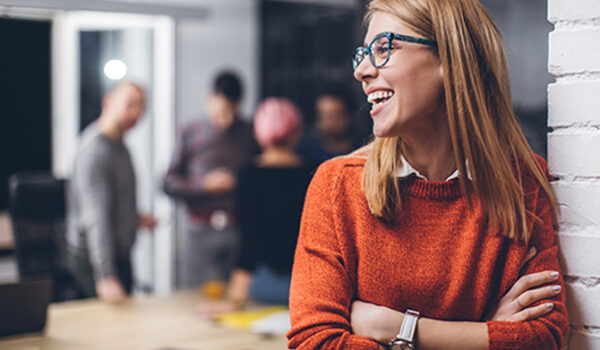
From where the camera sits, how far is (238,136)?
4.27 metres

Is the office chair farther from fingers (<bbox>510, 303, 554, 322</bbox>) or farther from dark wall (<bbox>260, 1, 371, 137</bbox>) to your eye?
fingers (<bbox>510, 303, 554, 322</bbox>)

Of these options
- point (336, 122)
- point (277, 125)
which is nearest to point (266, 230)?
point (277, 125)

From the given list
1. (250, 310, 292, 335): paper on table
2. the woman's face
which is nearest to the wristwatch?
the woman's face

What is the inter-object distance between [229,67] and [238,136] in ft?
4.96

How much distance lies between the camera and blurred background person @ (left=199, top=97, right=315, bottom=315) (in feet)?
8.13

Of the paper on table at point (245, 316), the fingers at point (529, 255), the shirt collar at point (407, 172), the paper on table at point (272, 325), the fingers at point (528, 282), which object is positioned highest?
the shirt collar at point (407, 172)

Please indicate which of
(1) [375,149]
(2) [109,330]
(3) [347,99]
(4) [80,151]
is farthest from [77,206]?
(1) [375,149]

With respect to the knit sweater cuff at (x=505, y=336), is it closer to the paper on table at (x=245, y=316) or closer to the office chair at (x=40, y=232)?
the paper on table at (x=245, y=316)

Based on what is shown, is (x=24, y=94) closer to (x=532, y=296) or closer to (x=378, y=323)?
(x=378, y=323)

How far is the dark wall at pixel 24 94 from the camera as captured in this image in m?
5.48

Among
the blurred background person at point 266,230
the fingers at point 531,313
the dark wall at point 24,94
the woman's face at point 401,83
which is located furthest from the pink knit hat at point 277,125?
the dark wall at point 24,94

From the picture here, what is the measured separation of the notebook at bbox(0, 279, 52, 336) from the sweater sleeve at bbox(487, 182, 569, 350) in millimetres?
1414

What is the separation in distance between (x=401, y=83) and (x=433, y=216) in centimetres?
28

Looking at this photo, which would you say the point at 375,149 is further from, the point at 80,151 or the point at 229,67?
the point at 229,67
